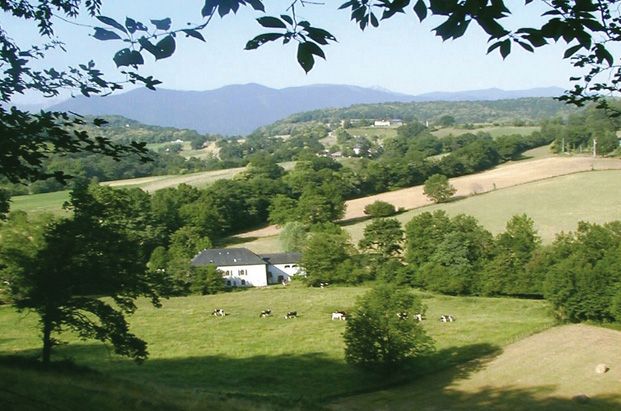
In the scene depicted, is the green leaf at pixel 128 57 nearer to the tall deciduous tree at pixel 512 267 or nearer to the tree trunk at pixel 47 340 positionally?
the tree trunk at pixel 47 340

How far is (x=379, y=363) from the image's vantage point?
1238 inches

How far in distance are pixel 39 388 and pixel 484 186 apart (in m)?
78.2

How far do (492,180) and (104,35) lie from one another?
8804 cm

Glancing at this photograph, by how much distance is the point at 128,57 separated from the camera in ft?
14.9

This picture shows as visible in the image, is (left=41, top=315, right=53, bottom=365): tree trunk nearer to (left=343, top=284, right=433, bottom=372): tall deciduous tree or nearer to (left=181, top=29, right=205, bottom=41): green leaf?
(left=343, top=284, right=433, bottom=372): tall deciduous tree

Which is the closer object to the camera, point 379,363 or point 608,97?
point 608,97

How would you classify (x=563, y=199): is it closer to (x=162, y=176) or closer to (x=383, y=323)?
(x=383, y=323)

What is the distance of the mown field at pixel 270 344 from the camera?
95.3 ft

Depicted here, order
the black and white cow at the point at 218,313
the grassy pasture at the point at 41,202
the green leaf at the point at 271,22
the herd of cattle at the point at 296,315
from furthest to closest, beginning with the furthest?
the grassy pasture at the point at 41,202 < the black and white cow at the point at 218,313 < the herd of cattle at the point at 296,315 < the green leaf at the point at 271,22

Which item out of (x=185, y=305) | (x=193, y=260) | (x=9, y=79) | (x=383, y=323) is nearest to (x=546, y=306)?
(x=383, y=323)

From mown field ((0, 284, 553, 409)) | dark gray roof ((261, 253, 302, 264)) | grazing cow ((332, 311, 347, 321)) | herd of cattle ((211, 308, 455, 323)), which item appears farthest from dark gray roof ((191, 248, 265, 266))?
grazing cow ((332, 311, 347, 321))

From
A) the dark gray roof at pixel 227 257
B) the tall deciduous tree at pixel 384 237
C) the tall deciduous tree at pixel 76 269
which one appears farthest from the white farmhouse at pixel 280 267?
the tall deciduous tree at pixel 76 269

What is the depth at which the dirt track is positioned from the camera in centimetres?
8162

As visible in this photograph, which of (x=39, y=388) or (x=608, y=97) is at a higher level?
(x=608, y=97)
